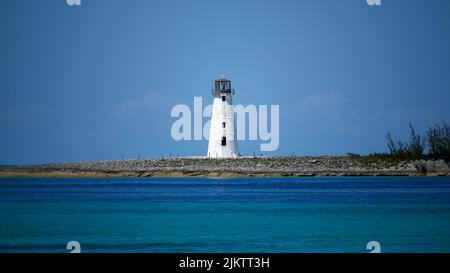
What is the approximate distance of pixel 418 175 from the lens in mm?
69688

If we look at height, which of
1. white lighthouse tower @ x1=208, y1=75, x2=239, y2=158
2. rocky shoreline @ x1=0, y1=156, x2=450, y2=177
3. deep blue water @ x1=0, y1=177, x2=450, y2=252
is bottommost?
deep blue water @ x1=0, y1=177, x2=450, y2=252

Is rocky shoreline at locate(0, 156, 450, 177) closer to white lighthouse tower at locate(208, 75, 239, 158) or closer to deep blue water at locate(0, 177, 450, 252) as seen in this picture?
white lighthouse tower at locate(208, 75, 239, 158)

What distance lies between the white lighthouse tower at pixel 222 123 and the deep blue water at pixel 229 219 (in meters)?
7.15

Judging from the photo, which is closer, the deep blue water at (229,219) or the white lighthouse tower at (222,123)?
the deep blue water at (229,219)

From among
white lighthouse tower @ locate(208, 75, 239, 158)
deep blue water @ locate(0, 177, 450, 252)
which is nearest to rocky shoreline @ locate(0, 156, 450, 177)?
white lighthouse tower @ locate(208, 75, 239, 158)

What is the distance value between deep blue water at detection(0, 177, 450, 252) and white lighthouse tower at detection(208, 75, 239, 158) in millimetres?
7149

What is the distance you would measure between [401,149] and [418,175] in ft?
8.91

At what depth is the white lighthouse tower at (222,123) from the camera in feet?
212

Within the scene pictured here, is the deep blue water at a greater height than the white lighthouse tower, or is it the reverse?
the white lighthouse tower

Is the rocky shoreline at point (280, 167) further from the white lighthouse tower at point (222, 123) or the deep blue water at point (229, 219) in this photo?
the deep blue water at point (229, 219)

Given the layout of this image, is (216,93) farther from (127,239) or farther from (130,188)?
(127,239)

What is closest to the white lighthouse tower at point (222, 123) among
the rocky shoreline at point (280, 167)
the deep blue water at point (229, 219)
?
the rocky shoreline at point (280, 167)

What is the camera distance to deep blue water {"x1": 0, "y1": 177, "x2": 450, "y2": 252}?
28.0m

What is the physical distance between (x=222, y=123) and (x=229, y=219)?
2830 centimetres
